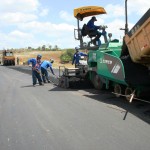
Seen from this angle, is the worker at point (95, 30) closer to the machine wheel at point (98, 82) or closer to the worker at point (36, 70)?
the machine wheel at point (98, 82)

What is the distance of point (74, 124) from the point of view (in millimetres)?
7574

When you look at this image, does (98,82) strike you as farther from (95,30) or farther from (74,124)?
(74,124)

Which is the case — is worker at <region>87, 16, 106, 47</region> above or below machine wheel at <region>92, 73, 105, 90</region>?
above

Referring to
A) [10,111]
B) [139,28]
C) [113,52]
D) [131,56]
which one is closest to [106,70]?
[113,52]

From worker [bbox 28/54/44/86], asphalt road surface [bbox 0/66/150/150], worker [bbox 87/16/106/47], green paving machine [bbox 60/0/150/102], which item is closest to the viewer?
asphalt road surface [bbox 0/66/150/150]

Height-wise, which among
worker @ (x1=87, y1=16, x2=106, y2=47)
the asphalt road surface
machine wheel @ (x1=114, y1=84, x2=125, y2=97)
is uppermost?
worker @ (x1=87, y1=16, x2=106, y2=47)

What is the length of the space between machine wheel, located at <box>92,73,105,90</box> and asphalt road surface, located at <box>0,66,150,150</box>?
5.23ft

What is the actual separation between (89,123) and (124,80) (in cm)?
265

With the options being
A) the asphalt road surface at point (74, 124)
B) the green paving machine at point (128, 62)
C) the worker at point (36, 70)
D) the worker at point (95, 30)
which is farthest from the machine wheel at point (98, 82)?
the worker at point (36, 70)

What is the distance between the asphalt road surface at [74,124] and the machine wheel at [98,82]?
1593 millimetres

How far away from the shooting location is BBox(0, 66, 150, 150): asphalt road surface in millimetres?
6043

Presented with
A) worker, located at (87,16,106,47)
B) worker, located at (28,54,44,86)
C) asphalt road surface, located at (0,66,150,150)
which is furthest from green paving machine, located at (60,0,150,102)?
worker, located at (28,54,44,86)

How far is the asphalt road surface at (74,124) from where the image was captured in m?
6.04

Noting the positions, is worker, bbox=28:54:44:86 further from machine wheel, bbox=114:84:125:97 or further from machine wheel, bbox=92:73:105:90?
machine wheel, bbox=114:84:125:97
